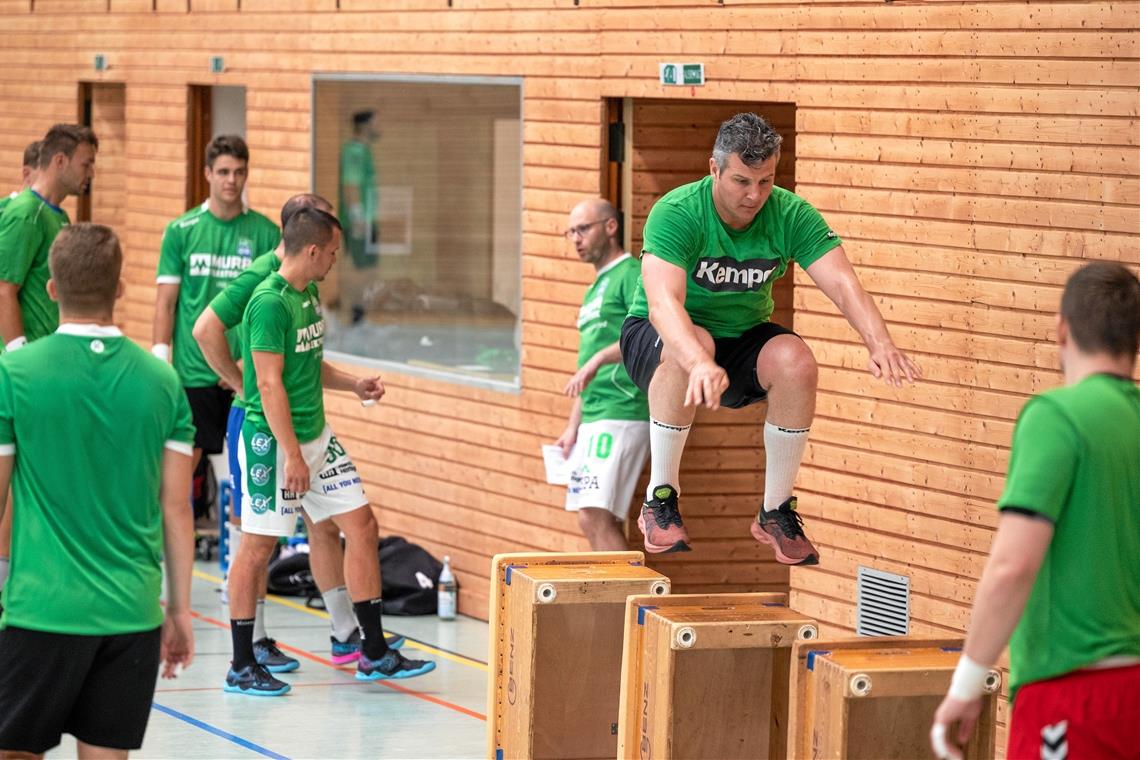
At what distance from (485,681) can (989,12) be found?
4.16 metres

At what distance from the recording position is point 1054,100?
273 inches

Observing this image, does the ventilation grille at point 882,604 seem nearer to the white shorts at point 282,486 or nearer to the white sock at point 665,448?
the white sock at point 665,448

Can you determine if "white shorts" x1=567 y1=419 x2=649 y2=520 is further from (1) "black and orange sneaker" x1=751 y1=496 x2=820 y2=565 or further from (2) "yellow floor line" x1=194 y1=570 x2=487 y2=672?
(1) "black and orange sneaker" x1=751 y1=496 x2=820 y2=565

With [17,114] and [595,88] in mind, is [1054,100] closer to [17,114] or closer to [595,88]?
[595,88]

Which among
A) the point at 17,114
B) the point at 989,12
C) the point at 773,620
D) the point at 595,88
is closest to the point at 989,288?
the point at 989,12

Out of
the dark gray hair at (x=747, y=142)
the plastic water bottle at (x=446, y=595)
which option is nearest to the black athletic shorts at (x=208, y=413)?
the plastic water bottle at (x=446, y=595)

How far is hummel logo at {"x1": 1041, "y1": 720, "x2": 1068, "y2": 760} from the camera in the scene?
13.8ft

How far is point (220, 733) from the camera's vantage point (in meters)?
7.79

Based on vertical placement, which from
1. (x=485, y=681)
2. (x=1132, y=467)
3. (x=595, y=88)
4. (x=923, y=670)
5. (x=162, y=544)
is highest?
(x=595, y=88)

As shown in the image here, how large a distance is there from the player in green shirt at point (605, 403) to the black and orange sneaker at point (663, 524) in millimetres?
2223

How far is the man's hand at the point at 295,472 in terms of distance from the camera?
8.09 metres

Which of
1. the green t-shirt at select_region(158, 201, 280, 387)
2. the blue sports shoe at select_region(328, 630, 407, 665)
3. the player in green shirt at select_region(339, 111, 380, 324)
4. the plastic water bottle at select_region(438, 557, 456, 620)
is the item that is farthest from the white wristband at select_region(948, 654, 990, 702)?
the player in green shirt at select_region(339, 111, 380, 324)

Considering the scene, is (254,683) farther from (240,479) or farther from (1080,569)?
(1080,569)

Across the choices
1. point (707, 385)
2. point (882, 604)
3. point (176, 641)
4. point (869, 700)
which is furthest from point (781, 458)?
point (176, 641)
